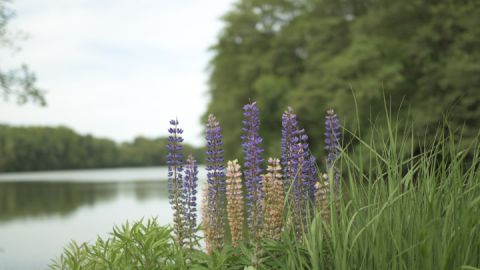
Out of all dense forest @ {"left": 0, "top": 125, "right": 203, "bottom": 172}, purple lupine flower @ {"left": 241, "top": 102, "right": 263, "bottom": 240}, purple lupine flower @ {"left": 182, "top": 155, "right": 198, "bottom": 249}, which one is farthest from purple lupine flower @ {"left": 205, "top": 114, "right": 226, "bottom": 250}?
dense forest @ {"left": 0, "top": 125, "right": 203, "bottom": 172}

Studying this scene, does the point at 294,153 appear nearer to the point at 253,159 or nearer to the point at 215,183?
the point at 253,159

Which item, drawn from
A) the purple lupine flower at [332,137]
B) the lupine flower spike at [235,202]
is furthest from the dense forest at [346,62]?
the lupine flower spike at [235,202]

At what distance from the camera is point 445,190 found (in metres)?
3.70

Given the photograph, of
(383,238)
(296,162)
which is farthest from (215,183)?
(383,238)

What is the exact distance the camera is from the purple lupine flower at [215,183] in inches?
157

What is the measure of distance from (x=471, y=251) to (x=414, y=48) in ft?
83.0

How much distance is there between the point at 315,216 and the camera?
3.34 m

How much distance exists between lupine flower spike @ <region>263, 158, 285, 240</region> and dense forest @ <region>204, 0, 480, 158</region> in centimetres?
1546

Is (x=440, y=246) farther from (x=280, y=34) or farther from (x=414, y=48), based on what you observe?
(x=280, y=34)

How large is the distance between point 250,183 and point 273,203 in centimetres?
48

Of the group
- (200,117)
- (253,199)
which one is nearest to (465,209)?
(253,199)

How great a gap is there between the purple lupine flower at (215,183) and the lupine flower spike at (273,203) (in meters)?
0.34

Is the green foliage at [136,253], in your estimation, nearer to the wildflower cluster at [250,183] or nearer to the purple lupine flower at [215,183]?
the wildflower cluster at [250,183]

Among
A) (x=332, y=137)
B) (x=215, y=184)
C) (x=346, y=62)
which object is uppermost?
(x=346, y=62)
